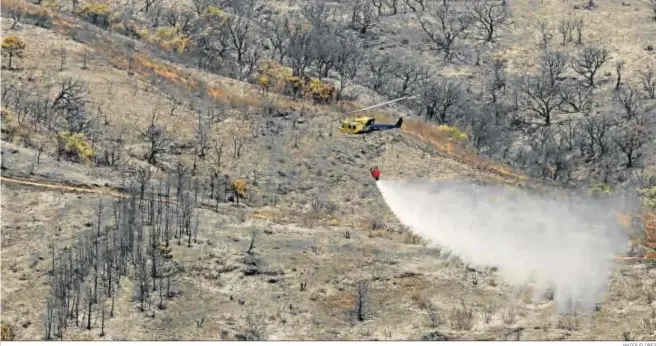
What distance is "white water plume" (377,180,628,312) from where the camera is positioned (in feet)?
165

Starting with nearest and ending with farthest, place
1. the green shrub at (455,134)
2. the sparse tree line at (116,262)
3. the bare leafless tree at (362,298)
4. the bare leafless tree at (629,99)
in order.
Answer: the sparse tree line at (116,262) → the bare leafless tree at (362,298) → the green shrub at (455,134) → the bare leafless tree at (629,99)

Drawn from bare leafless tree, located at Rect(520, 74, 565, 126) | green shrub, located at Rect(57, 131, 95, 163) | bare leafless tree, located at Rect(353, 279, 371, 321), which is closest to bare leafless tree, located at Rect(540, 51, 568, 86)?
bare leafless tree, located at Rect(520, 74, 565, 126)

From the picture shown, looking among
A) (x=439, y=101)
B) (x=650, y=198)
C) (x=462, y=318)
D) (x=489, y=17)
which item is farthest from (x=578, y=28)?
(x=462, y=318)

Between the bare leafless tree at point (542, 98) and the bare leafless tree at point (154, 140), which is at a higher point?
the bare leafless tree at point (542, 98)

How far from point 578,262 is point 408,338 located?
504 inches

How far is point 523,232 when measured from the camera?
5725cm

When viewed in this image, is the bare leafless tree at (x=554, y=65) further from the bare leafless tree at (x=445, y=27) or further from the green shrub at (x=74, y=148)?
the green shrub at (x=74, y=148)

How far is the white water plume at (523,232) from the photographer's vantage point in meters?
50.4

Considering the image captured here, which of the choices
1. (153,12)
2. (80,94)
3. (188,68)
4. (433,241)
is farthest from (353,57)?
(433,241)

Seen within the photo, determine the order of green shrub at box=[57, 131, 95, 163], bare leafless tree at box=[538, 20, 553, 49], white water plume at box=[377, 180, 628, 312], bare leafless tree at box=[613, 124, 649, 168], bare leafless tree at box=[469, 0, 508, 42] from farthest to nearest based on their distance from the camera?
bare leafless tree at box=[469, 0, 508, 42]
bare leafless tree at box=[538, 20, 553, 49]
bare leafless tree at box=[613, 124, 649, 168]
green shrub at box=[57, 131, 95, 163]
white water plume at box=[377, 180, 628, 312]

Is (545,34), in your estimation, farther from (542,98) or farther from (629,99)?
(629,99)

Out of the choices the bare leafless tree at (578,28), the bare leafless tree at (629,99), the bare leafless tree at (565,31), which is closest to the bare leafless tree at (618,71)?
the bare leafless tree at (629,99)

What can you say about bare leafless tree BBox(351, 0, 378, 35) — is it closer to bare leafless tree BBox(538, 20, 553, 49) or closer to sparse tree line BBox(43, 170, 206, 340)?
bare leafless tree BBox(538, 20, 553, 49)

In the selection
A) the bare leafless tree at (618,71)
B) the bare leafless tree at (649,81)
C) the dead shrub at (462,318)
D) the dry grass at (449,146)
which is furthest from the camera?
the bare leafless tree at (618,71)
